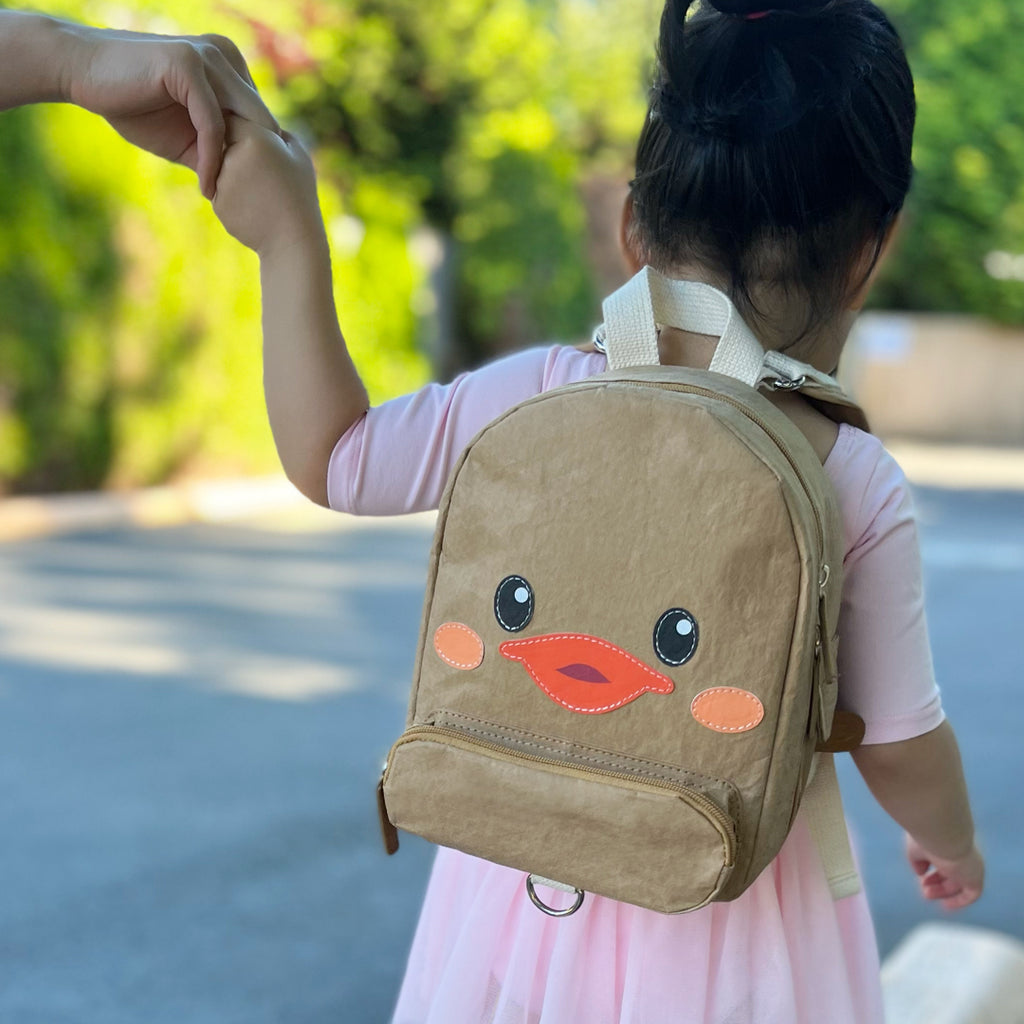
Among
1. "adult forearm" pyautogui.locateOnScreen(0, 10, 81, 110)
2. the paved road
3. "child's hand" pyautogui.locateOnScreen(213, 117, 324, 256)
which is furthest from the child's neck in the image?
the paved road

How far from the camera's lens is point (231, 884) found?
3467mm

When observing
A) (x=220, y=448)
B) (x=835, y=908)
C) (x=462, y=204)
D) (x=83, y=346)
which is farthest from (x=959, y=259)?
(x=835, y=908)

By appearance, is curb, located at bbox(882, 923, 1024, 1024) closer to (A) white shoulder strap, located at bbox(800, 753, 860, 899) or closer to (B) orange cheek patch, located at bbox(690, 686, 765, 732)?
(A) white shoulder strap, located at bbox(800, 753, 860, 899)

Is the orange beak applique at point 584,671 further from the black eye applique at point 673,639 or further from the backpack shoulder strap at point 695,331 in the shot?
the backpack shoulder strap at point 695,331

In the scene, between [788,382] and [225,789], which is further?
[225,789]

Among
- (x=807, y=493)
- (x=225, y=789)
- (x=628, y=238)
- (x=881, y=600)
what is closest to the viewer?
(x=807, y=493)

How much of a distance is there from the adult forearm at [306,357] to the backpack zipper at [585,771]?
261 millimetres

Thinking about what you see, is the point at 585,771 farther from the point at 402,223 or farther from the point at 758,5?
Answer: the point at 402,223

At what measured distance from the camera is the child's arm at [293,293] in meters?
1.15

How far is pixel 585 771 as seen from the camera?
1061mm

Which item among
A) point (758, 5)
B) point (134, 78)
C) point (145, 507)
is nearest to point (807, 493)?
point (758, 5)

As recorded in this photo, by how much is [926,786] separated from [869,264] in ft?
1.53

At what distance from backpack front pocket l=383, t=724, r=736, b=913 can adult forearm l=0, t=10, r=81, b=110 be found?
61 centimetres

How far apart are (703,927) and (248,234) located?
2.39ft
